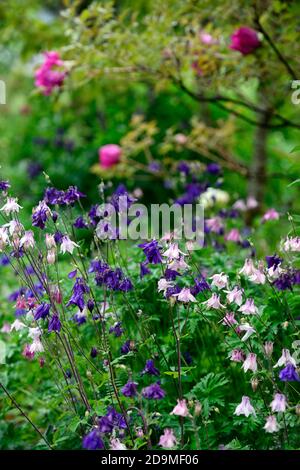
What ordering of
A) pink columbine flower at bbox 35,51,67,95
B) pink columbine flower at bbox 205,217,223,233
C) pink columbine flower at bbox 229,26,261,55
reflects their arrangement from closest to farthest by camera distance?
1. pink columbine flower at bbox 205,217,223,233
2. pink columbine flower at bbox 229,26,261,55
3. pink columbine flower at bbox 35,51,67,95

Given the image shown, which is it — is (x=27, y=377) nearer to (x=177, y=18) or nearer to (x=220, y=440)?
(x=220, y=440)

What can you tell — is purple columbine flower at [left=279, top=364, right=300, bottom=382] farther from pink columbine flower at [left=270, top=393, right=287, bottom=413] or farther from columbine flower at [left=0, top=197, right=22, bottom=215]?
columbine flower at [left=0, top=197, right=22, bottom=215]

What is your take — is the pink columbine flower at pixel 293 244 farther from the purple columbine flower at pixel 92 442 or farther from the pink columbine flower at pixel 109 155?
the pink columbine flower at pixel 109 155

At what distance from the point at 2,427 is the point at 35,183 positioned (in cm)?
422

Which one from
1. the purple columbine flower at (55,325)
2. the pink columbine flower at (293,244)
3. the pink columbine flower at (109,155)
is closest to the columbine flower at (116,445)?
the purple columbine flower at (55,325)

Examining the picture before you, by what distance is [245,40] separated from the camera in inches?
134

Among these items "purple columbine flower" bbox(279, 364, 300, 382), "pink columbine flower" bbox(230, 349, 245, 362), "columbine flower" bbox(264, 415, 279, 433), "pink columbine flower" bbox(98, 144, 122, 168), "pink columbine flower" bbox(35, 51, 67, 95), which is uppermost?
"pink columbine flower" bbox(35, 51, 67, 95)

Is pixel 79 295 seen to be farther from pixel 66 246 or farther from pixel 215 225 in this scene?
pixel 215 225

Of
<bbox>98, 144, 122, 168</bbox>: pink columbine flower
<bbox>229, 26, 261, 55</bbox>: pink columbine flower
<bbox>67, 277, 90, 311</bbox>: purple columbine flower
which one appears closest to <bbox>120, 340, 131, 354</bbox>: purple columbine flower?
<bbox>67, 277, 90, 311</bbox>: purple columbine flower

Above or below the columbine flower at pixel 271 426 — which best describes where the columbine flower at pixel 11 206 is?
above

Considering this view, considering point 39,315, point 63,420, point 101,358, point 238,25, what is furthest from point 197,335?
point 238,25

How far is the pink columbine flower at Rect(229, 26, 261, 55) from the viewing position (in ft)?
11.1

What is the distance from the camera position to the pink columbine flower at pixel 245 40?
3.39 meters

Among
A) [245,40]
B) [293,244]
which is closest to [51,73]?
[245,40]
